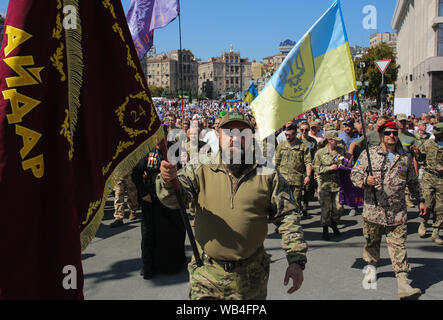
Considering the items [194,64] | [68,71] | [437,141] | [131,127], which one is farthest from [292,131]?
[194,64]

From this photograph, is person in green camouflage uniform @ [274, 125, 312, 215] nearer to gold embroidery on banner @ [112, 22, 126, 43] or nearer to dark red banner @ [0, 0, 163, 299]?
gold embroidery on banner @ [112, 22, 126, 43]

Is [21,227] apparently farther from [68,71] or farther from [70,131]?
[68,71]

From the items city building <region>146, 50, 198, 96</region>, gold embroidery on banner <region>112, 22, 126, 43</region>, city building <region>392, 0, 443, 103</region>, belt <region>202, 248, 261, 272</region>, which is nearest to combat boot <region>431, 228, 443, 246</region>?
belt <region>202, 248, 261, 272</region>

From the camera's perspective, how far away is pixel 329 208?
7.15 metres

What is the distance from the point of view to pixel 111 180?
2.47 metres

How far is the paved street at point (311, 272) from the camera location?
4.86 metres

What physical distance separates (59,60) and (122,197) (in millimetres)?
6598

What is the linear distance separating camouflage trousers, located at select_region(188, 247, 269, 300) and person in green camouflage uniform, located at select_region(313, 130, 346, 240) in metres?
4.38

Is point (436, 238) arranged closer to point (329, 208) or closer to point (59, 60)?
point (329, 208)

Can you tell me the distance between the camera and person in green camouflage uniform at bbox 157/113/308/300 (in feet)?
9.37

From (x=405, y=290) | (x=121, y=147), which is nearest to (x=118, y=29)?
(x=121, y=147)

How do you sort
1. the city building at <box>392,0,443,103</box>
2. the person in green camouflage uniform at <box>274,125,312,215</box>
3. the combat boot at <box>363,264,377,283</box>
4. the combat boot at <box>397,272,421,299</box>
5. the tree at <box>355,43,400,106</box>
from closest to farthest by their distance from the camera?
the combat boot at <box>397,272,421,299</box>
the combat boot at <box>363,264,377,283</box>
the person in green camouflage uniform at <box>274,125,312,215</box>
the city building at <box>392,0,443,103</box>
the tree at <box>355,43,400,106</box>

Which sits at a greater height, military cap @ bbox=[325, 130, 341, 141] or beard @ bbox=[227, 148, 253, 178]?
military cap @ bbox=[325, 130, 341, 141]

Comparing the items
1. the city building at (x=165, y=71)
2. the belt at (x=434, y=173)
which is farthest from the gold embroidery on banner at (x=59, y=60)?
the city building at (x=165, y=71)
